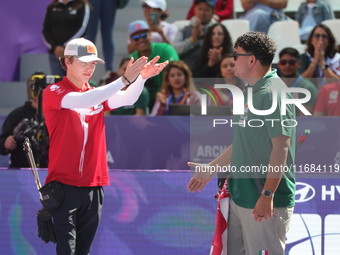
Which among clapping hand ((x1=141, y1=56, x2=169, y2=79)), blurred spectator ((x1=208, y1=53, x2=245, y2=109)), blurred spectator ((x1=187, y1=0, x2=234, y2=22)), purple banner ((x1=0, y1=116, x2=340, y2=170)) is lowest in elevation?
purple banner ((x1=0, y1=116, x2=340, y2=170))

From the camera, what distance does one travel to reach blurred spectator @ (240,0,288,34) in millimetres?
9109

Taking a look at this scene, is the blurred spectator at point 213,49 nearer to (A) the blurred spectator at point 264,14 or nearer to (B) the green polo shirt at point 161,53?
(B) the green polo shirt at point 161,53

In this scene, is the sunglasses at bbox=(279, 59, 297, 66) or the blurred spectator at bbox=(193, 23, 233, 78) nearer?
the sunglasses at bbox=(279, 59, 297, 66)

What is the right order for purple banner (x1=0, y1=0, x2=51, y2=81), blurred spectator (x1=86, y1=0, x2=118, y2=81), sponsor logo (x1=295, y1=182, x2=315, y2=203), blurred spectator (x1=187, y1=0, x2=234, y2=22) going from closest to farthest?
1. sponsor logo (x1=295, y1=182, x2=315, y2=203)
2. blurred spectator (x1=86, y1=0, x2=118, y2=81)
3. purple banner (x1=0, y1=0, x2=51, y2=81)
4. blurred spectator (x1=187, y1=0, x2=234, y2=22)

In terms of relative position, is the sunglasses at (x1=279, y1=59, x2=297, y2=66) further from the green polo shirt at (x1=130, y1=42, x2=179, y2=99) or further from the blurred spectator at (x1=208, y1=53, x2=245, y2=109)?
the green polo shirt at (x1=130, y1=42, x2=179, y2=99)

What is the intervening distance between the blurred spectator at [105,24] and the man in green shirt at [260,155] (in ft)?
16.7

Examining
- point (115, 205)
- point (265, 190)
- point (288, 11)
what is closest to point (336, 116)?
point (115, 205)

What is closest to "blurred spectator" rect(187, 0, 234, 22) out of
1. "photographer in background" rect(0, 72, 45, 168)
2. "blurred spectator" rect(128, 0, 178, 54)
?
"blurred spectator" rect(128, 0, 178, 54)

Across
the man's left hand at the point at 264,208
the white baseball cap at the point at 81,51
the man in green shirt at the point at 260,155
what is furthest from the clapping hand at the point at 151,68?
the man's left hand at the point at 264,208

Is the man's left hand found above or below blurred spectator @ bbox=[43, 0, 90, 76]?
below

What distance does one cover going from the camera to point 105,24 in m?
9.05

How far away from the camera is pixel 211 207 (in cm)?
509

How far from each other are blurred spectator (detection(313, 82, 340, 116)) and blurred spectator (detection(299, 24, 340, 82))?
81 cm

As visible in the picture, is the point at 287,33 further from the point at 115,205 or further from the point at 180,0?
the point at 115,205
